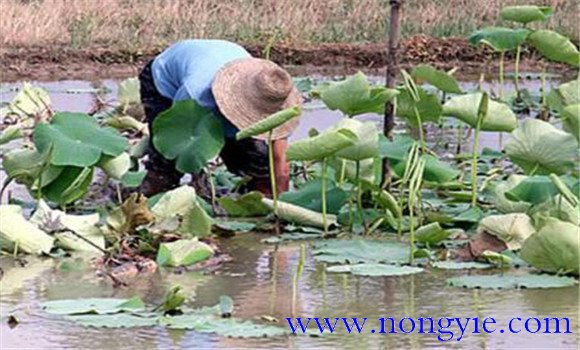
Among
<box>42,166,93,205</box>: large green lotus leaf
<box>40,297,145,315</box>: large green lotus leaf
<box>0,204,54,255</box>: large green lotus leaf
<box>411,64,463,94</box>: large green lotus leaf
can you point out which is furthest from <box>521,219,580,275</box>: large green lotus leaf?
<box>42,166,93,205</box>: large green lotus leaf

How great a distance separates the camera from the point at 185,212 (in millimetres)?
5949

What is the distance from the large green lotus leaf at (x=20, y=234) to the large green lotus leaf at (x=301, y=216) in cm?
97

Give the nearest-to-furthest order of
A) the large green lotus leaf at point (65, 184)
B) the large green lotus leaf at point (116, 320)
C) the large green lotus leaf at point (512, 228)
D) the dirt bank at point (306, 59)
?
the large green lotus leaf at point (116, 320), the large green lotus leaf at point (512, 228), the large green lotus leaf at point (65, 184), the dirt bank at point (306, 59)

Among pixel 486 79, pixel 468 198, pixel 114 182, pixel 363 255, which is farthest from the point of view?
pixel 486 79

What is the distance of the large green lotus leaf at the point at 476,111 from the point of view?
20.1ft

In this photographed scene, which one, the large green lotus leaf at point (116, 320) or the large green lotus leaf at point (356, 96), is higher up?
the large green lotus leaf at point (356, 96)

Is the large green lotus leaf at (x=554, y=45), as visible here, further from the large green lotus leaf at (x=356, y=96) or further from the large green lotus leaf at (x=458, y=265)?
the large green lotus leaf at (x=458, y=265)

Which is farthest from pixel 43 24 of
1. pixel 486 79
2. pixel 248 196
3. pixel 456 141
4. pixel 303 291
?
pixel 303 291

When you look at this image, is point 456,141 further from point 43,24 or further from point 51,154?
point 43,24

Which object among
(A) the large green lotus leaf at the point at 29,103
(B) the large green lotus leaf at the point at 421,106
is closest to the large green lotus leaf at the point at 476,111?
(B) the large green lotus leaf at the point at 421,106

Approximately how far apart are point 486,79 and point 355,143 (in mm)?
7294

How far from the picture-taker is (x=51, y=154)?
19.6 ft

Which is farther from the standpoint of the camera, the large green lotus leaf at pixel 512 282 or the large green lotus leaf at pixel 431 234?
Answer: the large green lotus leaf at pixel 431 234

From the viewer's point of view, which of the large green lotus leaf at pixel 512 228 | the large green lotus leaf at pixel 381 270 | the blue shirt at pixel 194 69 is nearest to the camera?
the large green lotus leaf at pixel 381 270
